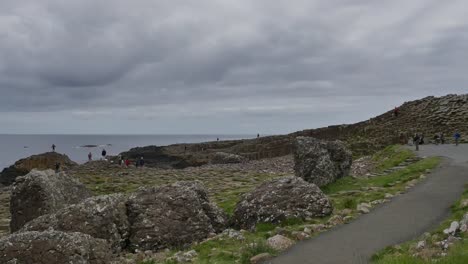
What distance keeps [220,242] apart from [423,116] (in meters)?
56.4

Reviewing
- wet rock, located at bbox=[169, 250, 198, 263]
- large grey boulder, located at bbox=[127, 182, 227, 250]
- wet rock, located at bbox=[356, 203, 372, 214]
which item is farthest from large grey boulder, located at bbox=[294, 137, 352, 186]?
wet rock, located at bbox=[169, 250, 198, 263]

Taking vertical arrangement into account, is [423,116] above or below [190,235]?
above

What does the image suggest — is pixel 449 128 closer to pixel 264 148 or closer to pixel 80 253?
pixel 264 148

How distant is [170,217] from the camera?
14.7 meters

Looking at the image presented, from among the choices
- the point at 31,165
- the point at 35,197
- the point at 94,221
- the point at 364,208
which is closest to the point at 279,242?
the point at 364,208

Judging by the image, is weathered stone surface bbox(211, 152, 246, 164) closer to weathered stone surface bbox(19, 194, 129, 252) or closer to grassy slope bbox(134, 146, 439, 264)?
grassy slope bbox(134, 146, 439, 264)

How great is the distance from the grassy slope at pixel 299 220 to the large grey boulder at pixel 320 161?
20.6 inches

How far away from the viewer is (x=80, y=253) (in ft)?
34.0

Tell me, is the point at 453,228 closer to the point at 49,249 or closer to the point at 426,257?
the point at 426,257

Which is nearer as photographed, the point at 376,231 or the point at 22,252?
the point at 22,252

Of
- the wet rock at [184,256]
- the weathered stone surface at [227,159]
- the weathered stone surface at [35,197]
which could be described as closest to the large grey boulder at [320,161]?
the weathered stone surface at [35,197]

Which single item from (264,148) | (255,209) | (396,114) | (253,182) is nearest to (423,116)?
(396,114)

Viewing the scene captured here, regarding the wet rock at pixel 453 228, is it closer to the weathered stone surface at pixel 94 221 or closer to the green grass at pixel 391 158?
the weathered stone surface at pixel 94 221

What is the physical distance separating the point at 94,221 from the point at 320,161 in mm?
12914
